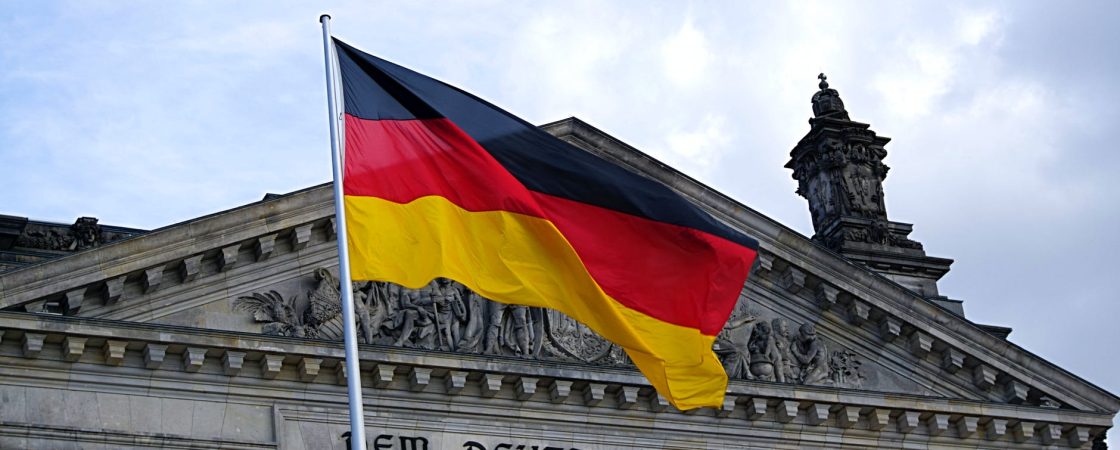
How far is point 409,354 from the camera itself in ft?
91.0

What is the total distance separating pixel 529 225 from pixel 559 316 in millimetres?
9950

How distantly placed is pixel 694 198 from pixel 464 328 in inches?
201

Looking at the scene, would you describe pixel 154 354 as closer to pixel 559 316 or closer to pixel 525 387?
pixel 525 387

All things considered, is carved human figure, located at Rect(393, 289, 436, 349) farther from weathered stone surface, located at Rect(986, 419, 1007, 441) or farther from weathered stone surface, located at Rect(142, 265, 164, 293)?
weathered stone surface, located at Rect(986, 419, 1007, 441)

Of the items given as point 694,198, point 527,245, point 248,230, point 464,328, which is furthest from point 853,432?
point 527,245

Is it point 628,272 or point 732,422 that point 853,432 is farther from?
point 628,272

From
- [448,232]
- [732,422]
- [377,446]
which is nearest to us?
[448,232]

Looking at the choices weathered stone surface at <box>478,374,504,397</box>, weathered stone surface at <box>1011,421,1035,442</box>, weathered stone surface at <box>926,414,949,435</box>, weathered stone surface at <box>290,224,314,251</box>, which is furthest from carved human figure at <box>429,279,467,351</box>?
weathered stone surface at <box>1011,421,1035,442</box>

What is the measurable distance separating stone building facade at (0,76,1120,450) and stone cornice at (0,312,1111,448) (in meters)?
0.03

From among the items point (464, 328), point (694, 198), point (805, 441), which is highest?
point (694, 198)

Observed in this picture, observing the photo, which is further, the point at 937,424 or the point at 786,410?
Answer: the point at 937,424

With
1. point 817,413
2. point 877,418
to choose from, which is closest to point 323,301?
point 817,413

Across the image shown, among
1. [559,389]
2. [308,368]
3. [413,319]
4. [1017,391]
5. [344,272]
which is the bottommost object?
[344,272]

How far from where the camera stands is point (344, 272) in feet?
58.7
